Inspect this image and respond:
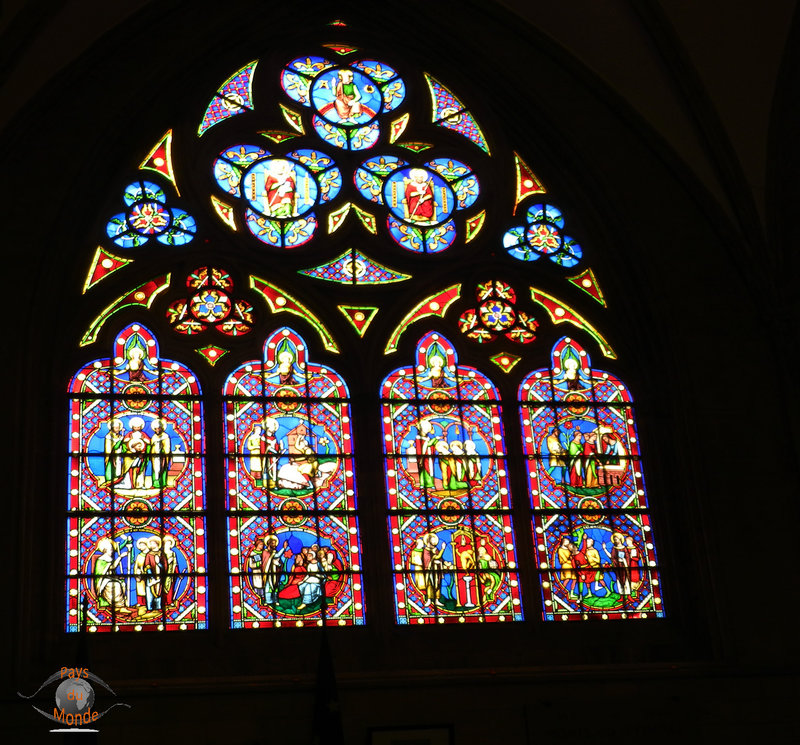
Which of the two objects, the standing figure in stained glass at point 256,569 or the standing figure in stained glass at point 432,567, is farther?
the standing figure in stained glass at point 432,567

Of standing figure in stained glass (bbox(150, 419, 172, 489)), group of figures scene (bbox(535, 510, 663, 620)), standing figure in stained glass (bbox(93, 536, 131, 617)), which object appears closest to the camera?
standing figure in stained glass (bbox(93, 536, 131, 617))

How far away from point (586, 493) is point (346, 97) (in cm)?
378

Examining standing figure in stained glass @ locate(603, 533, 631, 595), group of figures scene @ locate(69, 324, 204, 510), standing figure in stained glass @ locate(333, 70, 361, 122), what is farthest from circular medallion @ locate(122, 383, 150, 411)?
standing figure in stained glass @ locate(603, 533, 631, 595)

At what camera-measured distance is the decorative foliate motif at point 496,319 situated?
9844 millimetres

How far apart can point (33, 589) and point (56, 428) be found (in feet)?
3.68

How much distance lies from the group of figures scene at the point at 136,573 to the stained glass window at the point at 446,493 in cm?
137

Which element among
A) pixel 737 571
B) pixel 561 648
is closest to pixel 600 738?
pixel 561 648

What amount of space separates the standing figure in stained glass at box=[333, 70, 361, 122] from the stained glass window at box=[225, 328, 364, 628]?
2105 mm

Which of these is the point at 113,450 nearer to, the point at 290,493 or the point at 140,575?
the point at 140,575

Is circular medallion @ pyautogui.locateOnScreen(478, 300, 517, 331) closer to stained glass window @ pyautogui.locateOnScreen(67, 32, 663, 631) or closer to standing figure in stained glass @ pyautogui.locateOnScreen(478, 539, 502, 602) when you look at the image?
stained glass window @ pyautogui.locateOnScreen(67, 32, 663, 631)

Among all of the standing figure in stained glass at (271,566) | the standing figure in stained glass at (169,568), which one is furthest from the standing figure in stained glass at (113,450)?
the standing figure in stained glass at (271,566)

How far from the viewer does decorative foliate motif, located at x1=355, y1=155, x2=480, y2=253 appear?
10.2 m

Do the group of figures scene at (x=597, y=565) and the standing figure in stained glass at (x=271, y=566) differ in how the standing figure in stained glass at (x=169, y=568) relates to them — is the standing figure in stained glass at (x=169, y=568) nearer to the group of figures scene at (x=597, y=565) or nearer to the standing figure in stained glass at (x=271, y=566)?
the standing figure in stained glass at (x=271, y=566)

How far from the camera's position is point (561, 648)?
877 cm
